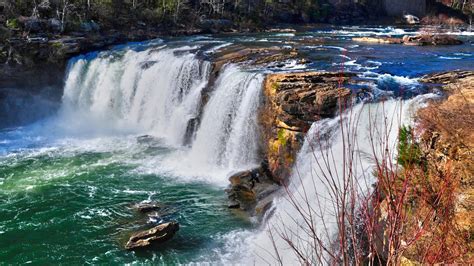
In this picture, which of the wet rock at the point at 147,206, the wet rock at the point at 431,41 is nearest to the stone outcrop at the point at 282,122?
the wet rock at the point at 147,206

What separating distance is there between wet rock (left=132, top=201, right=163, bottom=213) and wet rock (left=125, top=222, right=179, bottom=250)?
131 centimetres

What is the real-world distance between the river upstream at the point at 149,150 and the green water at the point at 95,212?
0.03 meters

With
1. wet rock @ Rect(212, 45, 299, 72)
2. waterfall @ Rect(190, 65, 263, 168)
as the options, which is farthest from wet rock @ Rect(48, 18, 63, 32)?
waterfall @ Rect(190, 65, 263, 168)

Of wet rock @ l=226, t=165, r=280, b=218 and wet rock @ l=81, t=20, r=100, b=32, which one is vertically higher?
wet rock @ l=81, t=20, r=100, b=32

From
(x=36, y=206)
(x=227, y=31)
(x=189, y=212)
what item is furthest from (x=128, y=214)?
(x=227, y=31)

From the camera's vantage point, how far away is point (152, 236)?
10641 millimetres

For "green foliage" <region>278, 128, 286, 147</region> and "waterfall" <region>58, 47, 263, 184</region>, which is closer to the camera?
"green foliage" <region>278, 128, 286, 147</region>

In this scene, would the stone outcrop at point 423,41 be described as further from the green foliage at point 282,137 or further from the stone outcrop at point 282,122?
the green foliage at point 282,137

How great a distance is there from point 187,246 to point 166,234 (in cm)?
61

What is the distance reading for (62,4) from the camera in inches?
1132

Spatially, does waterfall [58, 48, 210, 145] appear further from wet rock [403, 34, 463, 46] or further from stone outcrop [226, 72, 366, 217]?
wet rock [403, 34, 463, 46]

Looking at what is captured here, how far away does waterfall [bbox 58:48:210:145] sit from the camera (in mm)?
18672

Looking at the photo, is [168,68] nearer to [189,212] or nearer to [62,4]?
[189,212]

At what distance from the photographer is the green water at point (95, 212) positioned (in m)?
10.5
